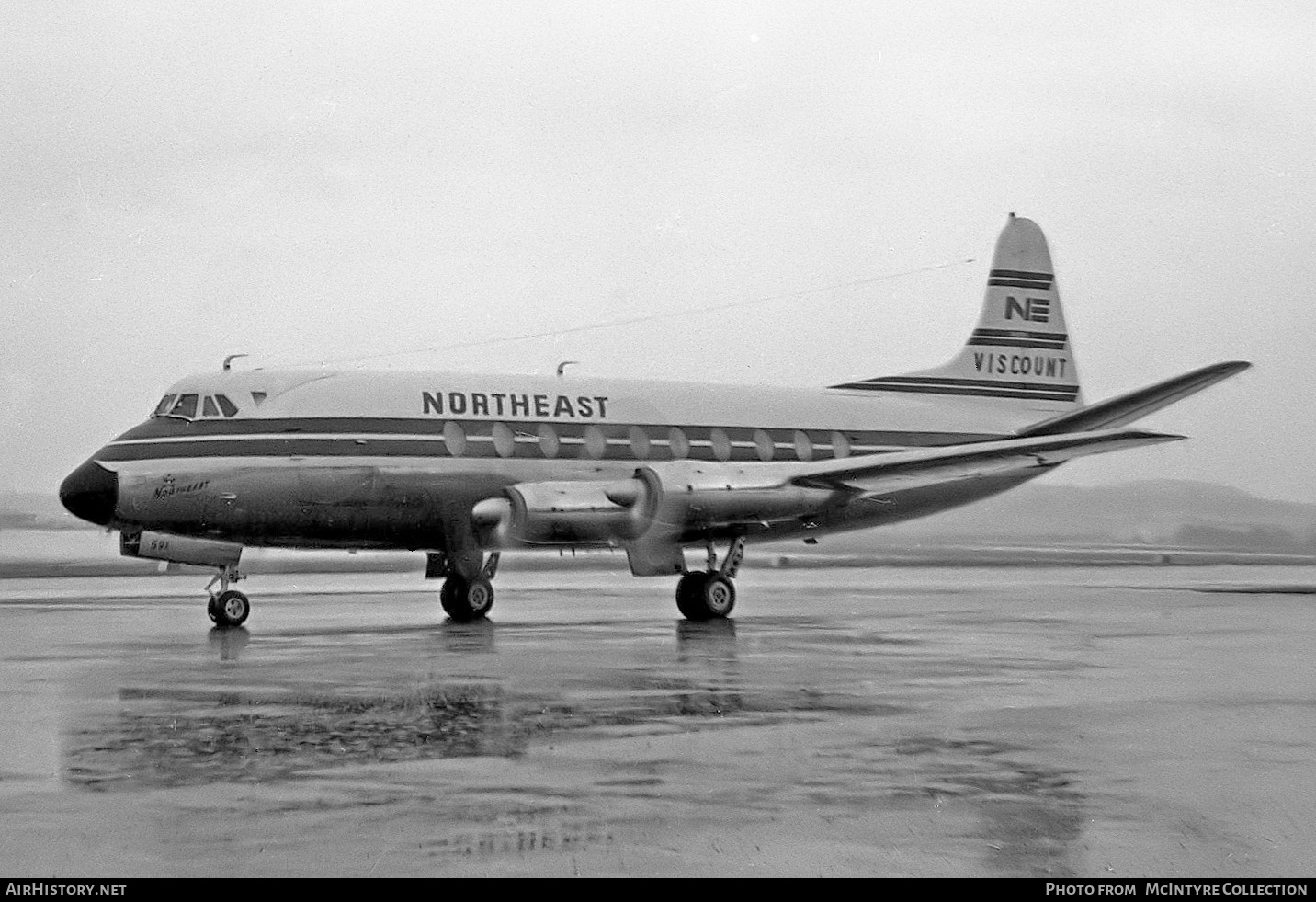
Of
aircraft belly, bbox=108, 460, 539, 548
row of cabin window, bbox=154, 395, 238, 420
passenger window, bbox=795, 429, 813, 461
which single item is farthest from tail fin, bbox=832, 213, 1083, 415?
row of cabin window, bbox=154, 395, 238, 420

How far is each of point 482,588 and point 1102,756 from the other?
1513 centimetres

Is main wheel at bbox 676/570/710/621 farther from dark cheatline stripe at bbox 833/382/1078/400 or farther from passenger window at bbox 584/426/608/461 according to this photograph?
dark cheatline stripe at bbox 833/382/1078/400

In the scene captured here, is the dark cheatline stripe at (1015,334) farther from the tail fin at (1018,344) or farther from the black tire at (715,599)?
the black tire at (715,599)

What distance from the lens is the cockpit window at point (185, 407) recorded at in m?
22.0

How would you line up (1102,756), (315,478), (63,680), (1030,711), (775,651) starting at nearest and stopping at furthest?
(1102,756)
(1030,711)
(63,680)
(775,651)
(315,478)

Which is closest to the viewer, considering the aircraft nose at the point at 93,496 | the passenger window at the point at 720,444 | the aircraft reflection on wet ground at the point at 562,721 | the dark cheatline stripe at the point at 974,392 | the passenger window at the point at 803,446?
the aircraft reflection on wet ground at the point at 562,721

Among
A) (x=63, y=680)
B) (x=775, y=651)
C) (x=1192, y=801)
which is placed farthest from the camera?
(x=775, y=651)

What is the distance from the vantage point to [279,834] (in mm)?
7207

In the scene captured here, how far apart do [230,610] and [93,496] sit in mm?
2342

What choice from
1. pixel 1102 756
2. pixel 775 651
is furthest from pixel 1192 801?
pixel 775 651

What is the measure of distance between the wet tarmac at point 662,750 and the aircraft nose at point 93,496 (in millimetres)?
1530

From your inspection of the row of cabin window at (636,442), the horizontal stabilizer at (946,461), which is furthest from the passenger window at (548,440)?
the horizontal stabilizer at (946,461)

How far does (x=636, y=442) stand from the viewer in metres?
24.5

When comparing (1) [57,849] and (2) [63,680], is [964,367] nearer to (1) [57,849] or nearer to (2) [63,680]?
(2) [63,680]
